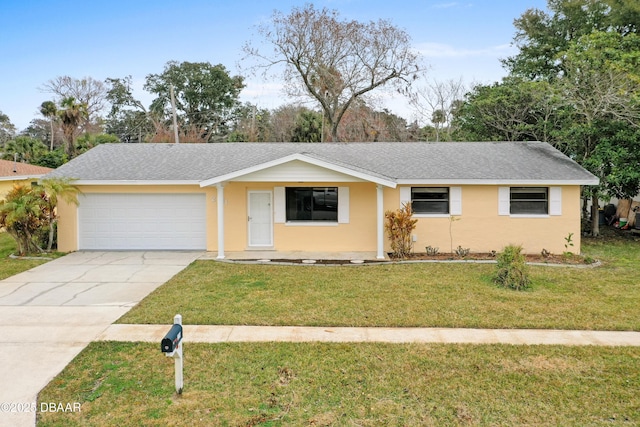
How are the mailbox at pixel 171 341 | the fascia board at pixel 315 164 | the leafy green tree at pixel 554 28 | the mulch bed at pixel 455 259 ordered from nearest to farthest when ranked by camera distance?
1. the mailbox at pixel 171 341
2. the mulch bed at pixel 455 259
3. the fascia board at pixel 315 164
4. the leafy green tree at pixel 554 28

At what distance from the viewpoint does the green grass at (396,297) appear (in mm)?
7328

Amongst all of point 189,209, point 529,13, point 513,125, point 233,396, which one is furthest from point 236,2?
point 233,396

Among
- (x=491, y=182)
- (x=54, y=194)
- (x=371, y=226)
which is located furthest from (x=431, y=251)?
(x=54, y=194)

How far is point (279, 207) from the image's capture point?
45.7 ft

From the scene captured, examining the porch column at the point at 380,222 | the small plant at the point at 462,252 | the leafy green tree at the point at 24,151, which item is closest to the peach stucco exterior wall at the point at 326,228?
the porch column at the point at 380,222

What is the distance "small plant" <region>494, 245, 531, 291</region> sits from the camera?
30.6 feet

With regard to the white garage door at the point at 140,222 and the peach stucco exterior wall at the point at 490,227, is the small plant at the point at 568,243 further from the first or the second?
the white garage door at the point at 140,222

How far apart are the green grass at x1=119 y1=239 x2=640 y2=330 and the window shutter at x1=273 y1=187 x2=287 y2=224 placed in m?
2.51

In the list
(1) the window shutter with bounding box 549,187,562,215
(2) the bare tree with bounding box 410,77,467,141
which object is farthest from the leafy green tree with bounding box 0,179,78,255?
(2) the bare tree with bounding box 410,77,467,141

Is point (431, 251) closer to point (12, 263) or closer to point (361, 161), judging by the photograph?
point (361, 161)

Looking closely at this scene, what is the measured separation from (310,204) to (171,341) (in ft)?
32.2

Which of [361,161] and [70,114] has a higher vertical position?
[70,114]

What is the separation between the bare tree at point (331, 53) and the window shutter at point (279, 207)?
16088mm

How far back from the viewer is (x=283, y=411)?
14.9ft
